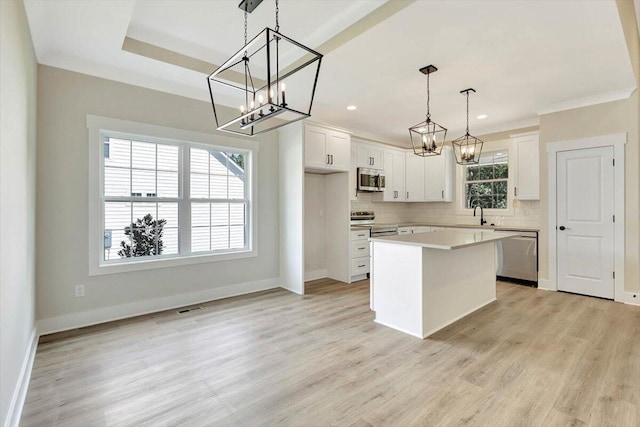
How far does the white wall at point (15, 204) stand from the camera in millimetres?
1692

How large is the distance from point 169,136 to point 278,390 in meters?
3.14

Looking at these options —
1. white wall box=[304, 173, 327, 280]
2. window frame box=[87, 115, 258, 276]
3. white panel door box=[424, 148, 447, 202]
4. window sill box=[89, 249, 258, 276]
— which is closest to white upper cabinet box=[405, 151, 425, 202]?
white panel door box=[424, 148, 447, 202]

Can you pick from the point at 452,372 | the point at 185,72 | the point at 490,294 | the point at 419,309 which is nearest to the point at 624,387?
the point at 452,372

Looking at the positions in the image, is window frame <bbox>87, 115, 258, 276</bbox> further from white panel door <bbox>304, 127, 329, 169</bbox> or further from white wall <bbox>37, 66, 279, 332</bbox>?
white panel door <bbox>304, 127, 329, 169</bbox>

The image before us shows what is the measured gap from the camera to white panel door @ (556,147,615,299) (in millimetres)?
4266

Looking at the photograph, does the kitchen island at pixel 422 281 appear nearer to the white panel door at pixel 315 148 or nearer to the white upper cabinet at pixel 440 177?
the white panel door at pixel 315 148

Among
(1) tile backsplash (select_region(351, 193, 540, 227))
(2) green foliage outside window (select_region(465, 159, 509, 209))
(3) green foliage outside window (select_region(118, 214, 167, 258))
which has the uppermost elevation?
(2) green foliage outside window (select_region(465, 159, 509, 209))

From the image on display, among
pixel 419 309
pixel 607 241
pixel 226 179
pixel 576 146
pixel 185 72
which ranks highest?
pixel 185 72

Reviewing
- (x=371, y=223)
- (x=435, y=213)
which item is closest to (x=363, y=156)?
(x=371, y=223)

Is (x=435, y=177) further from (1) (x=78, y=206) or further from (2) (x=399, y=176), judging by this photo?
(1) (x=78, y=206)

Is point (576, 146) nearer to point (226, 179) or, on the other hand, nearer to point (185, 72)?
point (226, 179)

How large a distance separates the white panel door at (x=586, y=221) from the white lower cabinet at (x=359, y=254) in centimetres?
284

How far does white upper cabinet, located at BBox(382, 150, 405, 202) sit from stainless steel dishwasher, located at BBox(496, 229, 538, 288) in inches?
81.1

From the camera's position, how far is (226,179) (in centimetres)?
449
